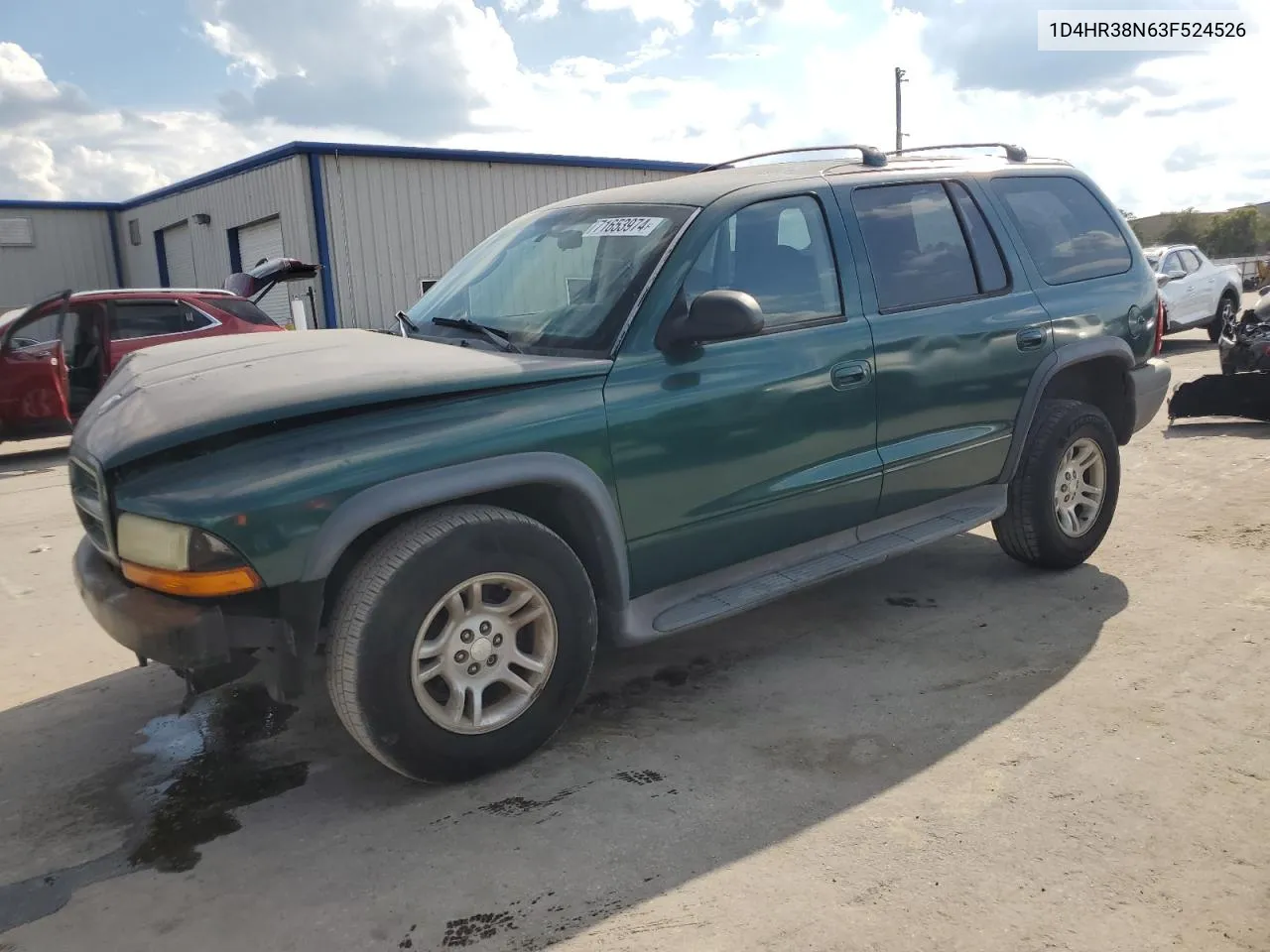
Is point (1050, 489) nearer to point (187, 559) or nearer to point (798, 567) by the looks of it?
point (798, 567)

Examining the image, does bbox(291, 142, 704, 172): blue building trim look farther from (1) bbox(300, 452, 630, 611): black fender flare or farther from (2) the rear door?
(1) bbox(300, 452, 630, 611): black fender flare

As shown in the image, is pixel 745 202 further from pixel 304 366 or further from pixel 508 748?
pixel 508 748

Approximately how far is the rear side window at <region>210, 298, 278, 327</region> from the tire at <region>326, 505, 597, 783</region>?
8.79m

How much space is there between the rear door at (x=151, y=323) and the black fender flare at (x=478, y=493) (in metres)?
8.32

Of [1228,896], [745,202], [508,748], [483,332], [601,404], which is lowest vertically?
[1228,896]

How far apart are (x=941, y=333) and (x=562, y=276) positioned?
1.58 meters

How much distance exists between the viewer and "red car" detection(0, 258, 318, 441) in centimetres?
906

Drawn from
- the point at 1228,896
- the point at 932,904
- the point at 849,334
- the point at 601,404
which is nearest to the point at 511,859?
the point at 932,904

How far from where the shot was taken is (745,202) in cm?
360

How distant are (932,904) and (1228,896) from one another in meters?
0.72

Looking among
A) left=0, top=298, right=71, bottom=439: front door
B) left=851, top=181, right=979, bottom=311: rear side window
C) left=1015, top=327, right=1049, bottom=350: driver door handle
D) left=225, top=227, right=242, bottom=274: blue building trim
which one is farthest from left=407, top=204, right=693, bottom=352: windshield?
left=225, top=227, right=242, bottom=274: blue building trim

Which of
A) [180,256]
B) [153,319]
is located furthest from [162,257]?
[153,319]

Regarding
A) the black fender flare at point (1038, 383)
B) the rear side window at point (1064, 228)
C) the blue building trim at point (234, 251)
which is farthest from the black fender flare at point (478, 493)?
the blue building trim at point (234, 251)

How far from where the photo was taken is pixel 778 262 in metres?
3.66
